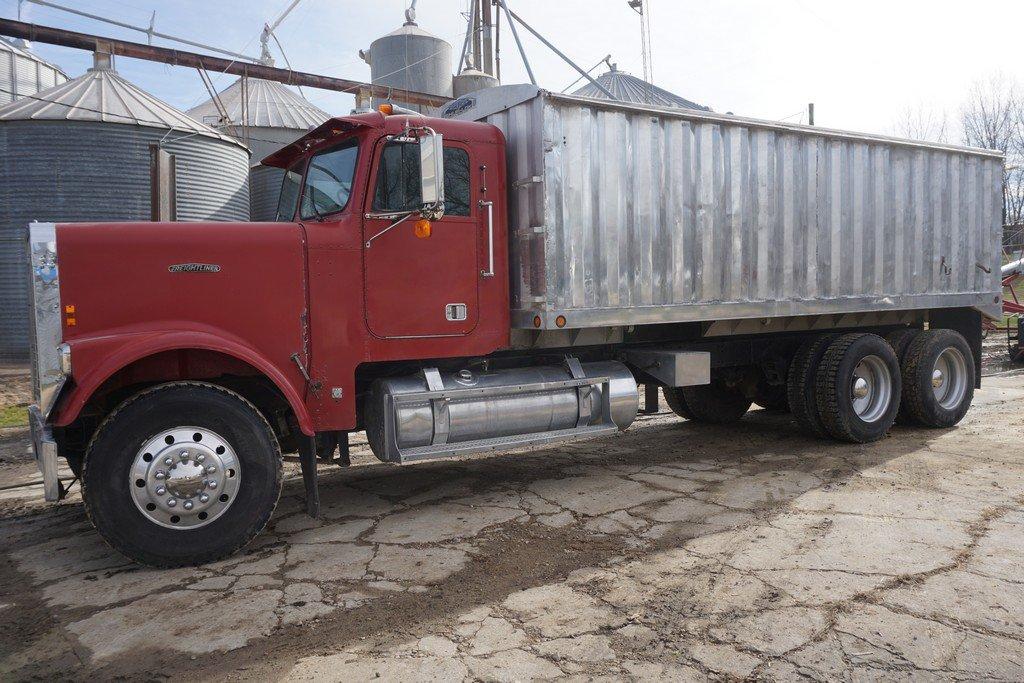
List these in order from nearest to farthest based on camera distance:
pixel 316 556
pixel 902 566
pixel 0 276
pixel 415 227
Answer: pixel 902 566 → pixel 316 556 → pixel 415 227 → pixel 0 276

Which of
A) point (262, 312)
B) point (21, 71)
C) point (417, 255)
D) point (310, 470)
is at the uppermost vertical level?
point (21, 71)

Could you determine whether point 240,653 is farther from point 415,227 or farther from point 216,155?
point 216,155

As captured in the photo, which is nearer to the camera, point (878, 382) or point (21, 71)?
point (878, 382)

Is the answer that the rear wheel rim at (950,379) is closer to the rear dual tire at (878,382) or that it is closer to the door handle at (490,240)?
the rear dual tire at (878,382)

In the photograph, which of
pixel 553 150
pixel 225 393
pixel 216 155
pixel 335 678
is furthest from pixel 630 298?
pixel 216 155

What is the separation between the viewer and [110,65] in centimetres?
1714

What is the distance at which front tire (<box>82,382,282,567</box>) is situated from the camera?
4266 millimetres

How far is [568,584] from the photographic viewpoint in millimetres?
4047

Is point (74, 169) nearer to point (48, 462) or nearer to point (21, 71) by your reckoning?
point (21, 71)

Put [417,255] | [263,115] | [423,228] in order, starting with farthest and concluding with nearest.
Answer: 1. [263,115]
2. [417,255]
3. [423,228]

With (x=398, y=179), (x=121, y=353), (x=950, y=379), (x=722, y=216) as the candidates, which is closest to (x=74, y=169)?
(x=398, y=179)

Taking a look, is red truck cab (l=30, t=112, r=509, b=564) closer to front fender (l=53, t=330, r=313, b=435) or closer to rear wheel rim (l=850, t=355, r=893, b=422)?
front fender (l=53, t=330, r=313, b=435)

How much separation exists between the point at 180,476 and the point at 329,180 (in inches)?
92.8

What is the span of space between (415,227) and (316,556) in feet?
7.41
